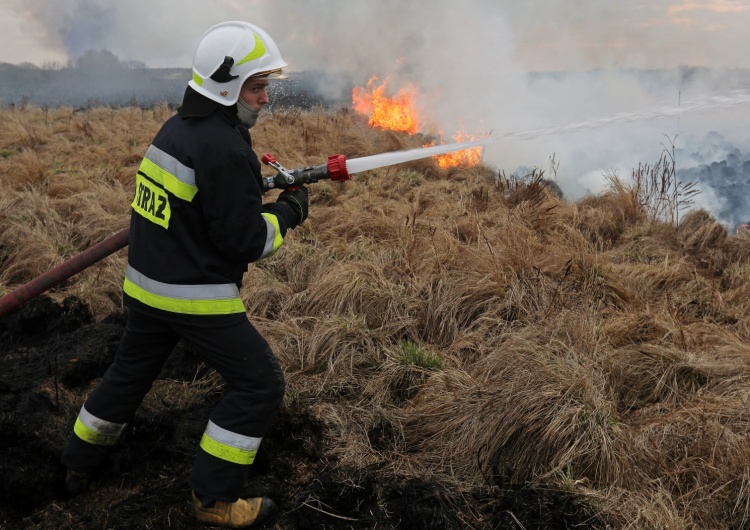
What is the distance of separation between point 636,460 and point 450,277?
2.07m

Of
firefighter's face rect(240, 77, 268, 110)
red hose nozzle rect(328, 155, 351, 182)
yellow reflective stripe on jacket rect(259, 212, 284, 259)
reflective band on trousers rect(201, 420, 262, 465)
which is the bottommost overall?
reflective band on trousers rect(201, 420, 262, 465)

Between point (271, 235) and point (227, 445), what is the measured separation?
32.2 inches

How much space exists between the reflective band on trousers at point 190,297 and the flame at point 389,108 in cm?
1178

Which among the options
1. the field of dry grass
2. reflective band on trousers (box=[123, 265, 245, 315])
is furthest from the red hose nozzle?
the field of dry grass

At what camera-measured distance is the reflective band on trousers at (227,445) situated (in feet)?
8.34

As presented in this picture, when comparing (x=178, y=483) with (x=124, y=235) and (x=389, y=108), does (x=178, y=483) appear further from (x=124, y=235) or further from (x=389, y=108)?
(x=389, y=108)

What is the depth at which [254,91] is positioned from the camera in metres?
2.62

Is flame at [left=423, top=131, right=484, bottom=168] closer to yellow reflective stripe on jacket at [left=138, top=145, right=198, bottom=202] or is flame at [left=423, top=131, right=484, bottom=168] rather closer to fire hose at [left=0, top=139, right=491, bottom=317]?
fire hose at [left=0, top=139, right=491, bottom=317]

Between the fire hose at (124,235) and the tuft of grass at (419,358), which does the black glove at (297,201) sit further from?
the tuft of grass at (419,358)

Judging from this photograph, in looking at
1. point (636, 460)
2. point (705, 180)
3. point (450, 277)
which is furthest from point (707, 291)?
point (705, 180)

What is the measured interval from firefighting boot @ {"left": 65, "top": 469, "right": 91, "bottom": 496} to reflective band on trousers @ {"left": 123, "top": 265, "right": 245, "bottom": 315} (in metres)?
0.92

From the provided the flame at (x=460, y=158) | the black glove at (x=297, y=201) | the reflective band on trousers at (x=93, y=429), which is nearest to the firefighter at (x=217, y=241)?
the black glove at (x=297, y=201)

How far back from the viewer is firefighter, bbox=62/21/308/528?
2.40 m

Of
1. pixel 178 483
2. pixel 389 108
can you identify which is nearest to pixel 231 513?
pixel 178 483
